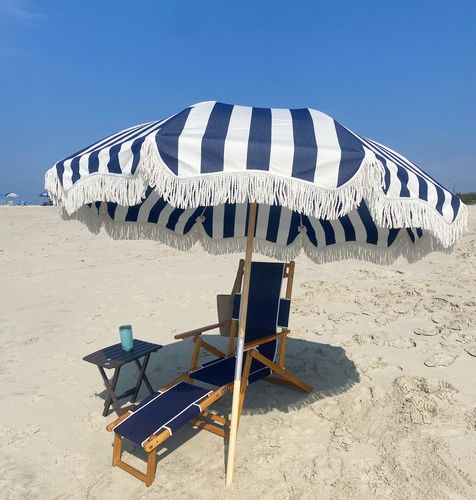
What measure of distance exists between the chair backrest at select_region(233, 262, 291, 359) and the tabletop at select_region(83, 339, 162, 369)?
916 mm

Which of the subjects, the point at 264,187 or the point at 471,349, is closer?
the point at 264,187

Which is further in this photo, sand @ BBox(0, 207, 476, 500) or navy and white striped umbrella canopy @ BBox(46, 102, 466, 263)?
sand @ BBox(0, 207, 476, 500)

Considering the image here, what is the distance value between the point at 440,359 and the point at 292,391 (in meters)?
1.77

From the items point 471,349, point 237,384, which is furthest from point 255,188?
point 471,349

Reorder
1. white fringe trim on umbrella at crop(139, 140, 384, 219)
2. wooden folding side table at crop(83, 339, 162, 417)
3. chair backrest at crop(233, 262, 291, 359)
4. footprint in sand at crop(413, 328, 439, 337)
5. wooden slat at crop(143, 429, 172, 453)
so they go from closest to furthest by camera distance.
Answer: white fringe trim on umbrella at crop(139, 140, 384, 219)
wooden slat at crop(143, 429, 172, 453)
wooden folding side table at crop(83, 339, 162, 417)
chair backrest at crop(233, 262, 291, 359)
footprint in sand at crop(413, 328, 439, 337)

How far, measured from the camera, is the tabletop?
10.9 feet

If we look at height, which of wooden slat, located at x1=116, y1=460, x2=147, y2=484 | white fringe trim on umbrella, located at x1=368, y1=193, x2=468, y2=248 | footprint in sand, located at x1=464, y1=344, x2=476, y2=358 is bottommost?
wooden slat, located at x1=116, y1=460, x2=147, y2=484

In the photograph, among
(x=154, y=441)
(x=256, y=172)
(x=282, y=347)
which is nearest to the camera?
(x=256, y=172)

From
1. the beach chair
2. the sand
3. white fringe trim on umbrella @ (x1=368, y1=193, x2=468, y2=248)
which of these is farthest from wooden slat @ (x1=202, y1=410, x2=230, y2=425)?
white fringe trim on umbrella @ (x1=368, y1=193, x2=468, y2=248)

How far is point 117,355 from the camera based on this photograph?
11.5 ft

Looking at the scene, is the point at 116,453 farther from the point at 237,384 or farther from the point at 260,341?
the point at 260,341

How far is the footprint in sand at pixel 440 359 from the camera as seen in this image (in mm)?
4383

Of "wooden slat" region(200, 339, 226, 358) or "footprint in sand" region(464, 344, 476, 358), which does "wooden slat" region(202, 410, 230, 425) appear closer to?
"wooden slat" region(200, 339, 226, 358)

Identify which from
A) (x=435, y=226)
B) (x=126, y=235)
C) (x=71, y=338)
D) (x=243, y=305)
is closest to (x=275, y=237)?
(x=243, y=305)
